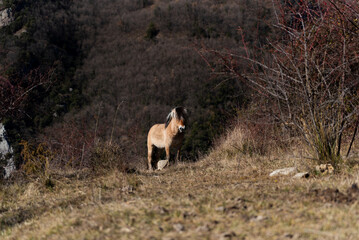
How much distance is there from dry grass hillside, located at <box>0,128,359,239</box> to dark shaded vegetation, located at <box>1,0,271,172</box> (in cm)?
2538

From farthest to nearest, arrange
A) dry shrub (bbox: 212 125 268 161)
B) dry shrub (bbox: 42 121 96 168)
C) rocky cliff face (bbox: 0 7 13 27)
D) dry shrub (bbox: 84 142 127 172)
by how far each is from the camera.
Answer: rocky cliff face (bbox: 0 7 13 27) → dry shrub (bbox: 212 125 268 161) → dry shrub (bbox: 42 121 96 168) → dry shrub (bbox: 84 142 127 172)

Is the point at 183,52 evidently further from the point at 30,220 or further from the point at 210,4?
the point at 30,220

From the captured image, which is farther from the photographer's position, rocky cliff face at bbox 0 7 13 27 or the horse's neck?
rocky cliff face at bbox 0 7 13 27

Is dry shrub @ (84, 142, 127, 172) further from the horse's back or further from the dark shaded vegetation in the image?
the dark shaded vegetation

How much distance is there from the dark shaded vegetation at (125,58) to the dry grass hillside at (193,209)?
25.4 m

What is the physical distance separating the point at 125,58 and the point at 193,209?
64.9 m

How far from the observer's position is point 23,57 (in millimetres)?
46781

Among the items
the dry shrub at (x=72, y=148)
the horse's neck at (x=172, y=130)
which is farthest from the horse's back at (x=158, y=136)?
the dry shrub at (x=72, y=148)

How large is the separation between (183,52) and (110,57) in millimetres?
13652

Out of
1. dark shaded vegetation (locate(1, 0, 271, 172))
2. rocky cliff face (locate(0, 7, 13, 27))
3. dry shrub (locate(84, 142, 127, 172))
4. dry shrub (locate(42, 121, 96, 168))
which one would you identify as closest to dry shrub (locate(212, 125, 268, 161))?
dry shrub (locate(84, 142, 127, 172))

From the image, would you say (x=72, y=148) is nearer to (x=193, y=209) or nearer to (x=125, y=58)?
(x=193, y=209)

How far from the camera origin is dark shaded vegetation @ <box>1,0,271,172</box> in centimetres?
4078

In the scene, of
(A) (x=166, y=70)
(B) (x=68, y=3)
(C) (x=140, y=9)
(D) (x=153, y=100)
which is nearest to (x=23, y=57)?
(D) (x=153, y=100)

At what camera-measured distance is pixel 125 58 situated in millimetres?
66250
